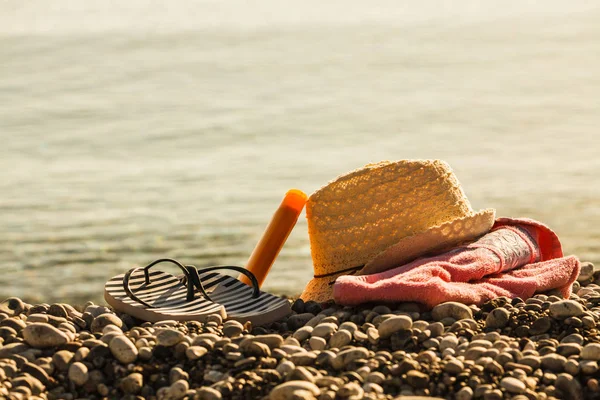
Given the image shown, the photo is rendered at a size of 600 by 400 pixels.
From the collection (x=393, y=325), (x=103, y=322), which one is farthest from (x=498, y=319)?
(x=103, y=322)

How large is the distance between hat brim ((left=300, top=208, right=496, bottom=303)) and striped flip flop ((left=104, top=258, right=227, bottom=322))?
51 centimetres

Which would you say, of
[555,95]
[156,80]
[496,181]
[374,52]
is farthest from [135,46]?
[496,181]

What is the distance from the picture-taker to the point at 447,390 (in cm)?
256

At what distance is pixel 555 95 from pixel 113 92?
530 cm

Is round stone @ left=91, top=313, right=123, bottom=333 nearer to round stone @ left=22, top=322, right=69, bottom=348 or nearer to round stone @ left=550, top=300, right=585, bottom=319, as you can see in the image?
round stone @ left=22, top=322, right=69, bottom=348

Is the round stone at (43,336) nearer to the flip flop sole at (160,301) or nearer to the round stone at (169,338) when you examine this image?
the round stone at (169,338)

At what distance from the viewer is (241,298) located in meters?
3.49

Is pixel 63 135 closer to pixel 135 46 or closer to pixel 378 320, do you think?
pixel 135 46

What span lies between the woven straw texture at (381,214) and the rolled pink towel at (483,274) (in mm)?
131

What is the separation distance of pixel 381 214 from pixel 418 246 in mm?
196

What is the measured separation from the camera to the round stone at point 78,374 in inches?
107

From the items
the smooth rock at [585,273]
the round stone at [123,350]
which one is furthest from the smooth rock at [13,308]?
the smooth rock at [585,273]

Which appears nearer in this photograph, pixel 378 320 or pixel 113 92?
pixel 378 320

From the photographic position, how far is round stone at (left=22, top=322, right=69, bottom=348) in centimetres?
290
